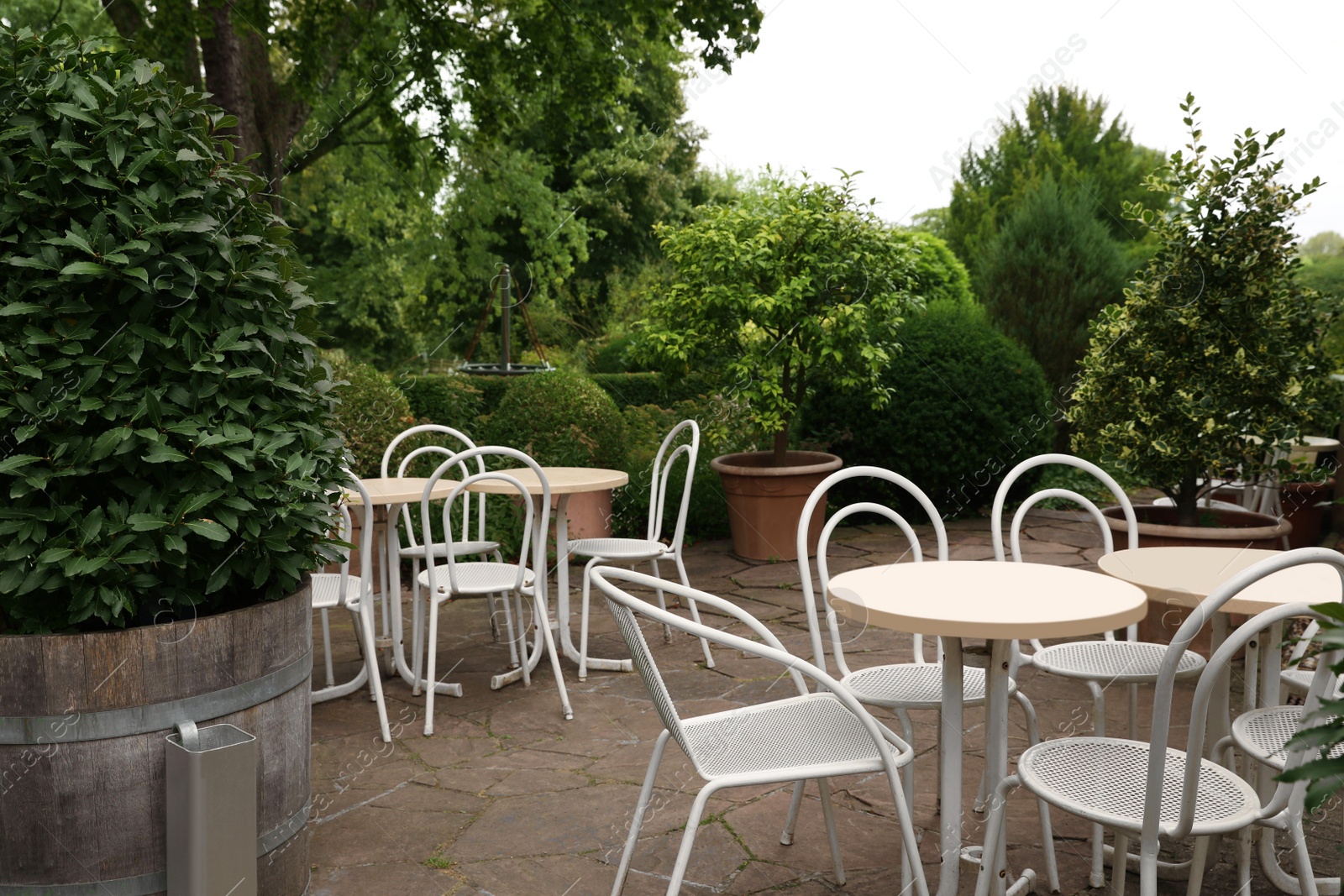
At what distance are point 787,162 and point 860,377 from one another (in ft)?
84.4

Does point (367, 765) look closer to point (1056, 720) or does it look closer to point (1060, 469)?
point (1056, 720)

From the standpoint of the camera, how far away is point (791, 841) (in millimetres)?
2668

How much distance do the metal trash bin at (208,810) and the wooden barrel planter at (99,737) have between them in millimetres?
34

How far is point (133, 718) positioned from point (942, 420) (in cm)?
616

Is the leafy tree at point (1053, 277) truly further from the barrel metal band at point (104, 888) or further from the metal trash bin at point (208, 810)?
the barrel metal band at point (104, 888)

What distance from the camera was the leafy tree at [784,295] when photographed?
5.95 m

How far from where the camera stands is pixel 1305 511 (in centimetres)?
586

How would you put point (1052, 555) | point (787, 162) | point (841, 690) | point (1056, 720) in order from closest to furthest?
point (841, 690) → point (1056, 720) → point (1052, 555) → point (787, 162)

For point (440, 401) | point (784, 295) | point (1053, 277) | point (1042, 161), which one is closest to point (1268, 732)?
point (784, 295)

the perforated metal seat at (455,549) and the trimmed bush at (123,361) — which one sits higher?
the trimmed bush at (123,361)

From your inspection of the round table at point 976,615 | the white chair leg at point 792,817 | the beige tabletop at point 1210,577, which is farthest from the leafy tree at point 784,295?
the round table at point 976,615

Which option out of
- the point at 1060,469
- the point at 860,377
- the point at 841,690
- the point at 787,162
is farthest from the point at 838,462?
the point at 787,162

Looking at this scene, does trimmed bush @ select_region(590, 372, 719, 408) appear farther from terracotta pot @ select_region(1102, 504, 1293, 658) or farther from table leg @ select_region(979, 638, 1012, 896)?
table leg @ select_region(979, 638, 1012, 896)

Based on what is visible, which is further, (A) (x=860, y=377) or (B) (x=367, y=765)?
(A) (x=860, y=377)
